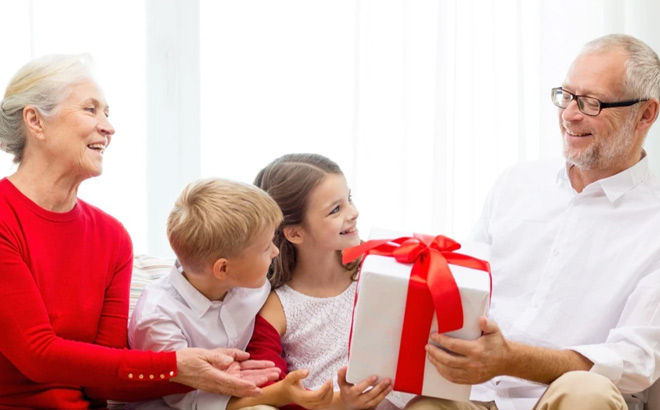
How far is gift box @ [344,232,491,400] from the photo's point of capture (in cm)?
163

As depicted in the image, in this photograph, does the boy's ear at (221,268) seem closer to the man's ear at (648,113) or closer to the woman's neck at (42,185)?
the woman's neck at (42,185)

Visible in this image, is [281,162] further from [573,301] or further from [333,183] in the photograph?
[573,301]

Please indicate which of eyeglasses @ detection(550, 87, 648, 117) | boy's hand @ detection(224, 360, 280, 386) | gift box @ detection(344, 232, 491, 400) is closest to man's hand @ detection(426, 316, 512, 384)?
gift box @ detection(344, 232, 491, 400)

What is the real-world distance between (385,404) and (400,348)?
36 cm

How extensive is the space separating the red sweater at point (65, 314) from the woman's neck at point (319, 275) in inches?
16.7

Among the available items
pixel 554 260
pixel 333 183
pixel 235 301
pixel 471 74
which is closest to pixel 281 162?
pixel 333 183

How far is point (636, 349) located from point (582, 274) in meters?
0.26

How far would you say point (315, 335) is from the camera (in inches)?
83.6

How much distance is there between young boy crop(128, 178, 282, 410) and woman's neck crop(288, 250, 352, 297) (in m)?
0.20

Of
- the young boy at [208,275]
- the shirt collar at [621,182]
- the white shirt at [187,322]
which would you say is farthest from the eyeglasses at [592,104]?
the white shirt at [187,322]

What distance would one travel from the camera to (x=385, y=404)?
2.01m

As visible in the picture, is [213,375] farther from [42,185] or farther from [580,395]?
[580,395]

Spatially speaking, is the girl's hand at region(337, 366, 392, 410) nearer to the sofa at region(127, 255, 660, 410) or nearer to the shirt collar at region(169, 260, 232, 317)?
the shirt collar at region(169, 260, 232, 317)

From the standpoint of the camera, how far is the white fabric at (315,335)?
2.10 meters
